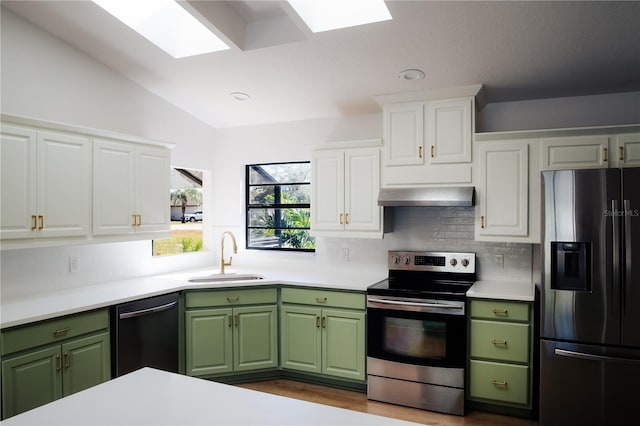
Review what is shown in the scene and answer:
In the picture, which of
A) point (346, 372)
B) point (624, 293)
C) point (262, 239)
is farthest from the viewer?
point (262, 239)

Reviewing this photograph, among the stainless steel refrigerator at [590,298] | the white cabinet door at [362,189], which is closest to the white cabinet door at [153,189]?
the white cabinet door at [362,189]

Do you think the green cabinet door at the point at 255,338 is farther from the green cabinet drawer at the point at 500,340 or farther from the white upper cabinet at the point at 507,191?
the white upper cabinet at the point at 507,191

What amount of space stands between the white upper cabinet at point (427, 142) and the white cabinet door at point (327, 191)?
416 millimetres

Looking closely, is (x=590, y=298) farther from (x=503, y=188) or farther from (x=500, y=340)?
(x=503, y=188)

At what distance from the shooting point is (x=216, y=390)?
1323mm

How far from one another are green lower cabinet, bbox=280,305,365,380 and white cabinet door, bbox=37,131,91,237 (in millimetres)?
1733

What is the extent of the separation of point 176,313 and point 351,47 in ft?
7.82

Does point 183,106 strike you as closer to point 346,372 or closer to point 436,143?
point 436,143

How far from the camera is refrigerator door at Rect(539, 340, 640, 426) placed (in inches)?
99.3

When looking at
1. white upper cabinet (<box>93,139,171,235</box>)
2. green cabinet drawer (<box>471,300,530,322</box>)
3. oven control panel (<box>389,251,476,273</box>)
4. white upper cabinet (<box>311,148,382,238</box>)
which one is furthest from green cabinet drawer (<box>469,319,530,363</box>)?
white upper cabinet (<box>93,139,171,235</box>)

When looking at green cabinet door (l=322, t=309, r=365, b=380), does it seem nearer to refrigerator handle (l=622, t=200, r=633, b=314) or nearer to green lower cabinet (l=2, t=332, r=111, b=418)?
green lower cabinet (l=2, t=332, r=111, b=418)

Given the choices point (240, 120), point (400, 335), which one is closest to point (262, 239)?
point (240, 120)

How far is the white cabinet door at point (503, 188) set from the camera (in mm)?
3162

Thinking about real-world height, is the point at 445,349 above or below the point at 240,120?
below
